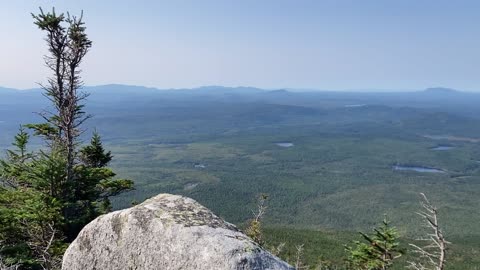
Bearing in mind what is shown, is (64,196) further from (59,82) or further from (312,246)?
(312,246)

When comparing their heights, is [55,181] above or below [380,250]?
above

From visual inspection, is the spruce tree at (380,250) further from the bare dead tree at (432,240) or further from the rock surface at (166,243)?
the rock surface at (166,243)

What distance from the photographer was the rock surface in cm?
890

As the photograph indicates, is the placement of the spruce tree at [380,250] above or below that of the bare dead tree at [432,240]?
below

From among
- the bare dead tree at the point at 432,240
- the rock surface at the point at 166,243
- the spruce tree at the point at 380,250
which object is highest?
the rock surface at the point at 166,243

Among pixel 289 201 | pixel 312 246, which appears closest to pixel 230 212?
pixel 289 201

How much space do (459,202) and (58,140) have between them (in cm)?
20015

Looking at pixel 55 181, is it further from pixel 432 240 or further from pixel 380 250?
pixel 380 250

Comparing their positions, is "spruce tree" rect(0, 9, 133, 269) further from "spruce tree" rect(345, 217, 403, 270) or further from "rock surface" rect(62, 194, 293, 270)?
"spruce tree" rect(345, 217, 403, 270)

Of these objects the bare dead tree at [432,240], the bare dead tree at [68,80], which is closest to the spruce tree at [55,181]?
the bare dead tree at [68,80]

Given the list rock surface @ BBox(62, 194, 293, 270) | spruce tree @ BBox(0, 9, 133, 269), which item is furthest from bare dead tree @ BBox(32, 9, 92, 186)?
rock surface @ BBox(62, 194, 293, 270)

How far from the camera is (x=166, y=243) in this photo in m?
9.48

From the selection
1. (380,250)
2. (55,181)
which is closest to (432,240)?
(380,250)

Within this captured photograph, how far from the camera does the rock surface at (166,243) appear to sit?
890 centimetres
